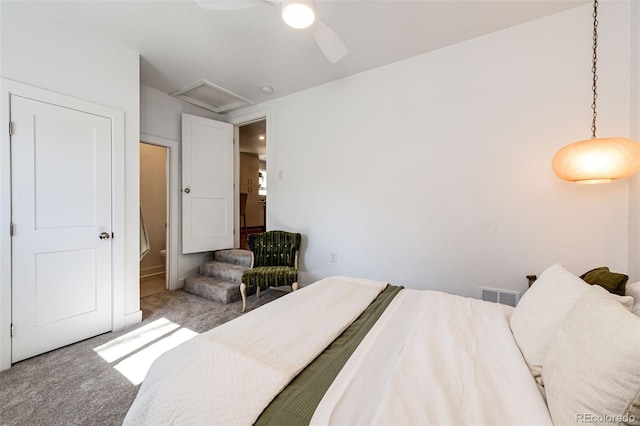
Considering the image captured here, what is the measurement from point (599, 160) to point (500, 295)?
1.30 metres

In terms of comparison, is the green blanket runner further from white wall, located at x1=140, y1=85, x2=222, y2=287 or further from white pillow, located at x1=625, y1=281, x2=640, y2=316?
white wall, located at x1=140, y1=85, x2=222, y2=287

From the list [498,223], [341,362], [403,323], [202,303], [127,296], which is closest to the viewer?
[341,362]

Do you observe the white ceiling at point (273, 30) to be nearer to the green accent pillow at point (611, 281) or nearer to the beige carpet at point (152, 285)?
the green accent pillow at point (611, 281)

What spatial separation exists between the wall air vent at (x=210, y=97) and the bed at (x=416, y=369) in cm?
318

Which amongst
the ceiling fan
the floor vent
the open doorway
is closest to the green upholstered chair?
the floor vent

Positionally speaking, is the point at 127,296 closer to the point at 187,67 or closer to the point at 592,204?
the point at 187,67

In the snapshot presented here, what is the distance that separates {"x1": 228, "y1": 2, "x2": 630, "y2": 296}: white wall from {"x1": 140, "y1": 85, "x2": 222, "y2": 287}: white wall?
5.77 ft

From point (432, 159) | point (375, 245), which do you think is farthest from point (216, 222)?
point (432, 159)

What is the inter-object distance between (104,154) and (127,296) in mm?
1440

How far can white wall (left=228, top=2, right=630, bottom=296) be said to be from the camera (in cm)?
197

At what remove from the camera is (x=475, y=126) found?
237cm

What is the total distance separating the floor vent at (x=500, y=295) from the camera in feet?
7.23

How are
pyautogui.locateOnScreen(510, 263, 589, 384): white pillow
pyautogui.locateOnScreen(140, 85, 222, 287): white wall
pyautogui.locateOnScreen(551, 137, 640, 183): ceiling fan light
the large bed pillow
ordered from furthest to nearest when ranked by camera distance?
pyautogui.locateOnScreen(140, 85, 222, 287): white wall < pyautogui.locateOnScreen(551, 137, 640, 183): ceiling fan light < pyautogui.locateOnScreen(510, 263, 589, 384): white pillow < the large bed pillow

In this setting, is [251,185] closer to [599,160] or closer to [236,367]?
[236,367]
